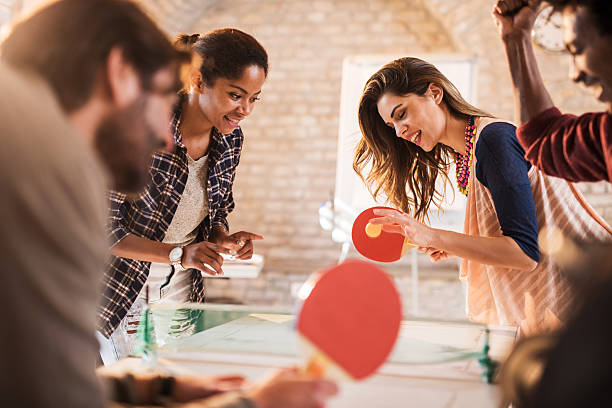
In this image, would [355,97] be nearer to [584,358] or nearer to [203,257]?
[203,257]

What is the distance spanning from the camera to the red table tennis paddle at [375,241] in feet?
5.87

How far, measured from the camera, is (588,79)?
107 cm

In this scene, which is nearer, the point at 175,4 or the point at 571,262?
the point at 571,262

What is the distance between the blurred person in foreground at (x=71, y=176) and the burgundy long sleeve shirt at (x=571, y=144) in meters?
0.77

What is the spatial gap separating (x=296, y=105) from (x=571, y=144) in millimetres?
4378

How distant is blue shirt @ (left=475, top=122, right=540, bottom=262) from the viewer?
1578mm

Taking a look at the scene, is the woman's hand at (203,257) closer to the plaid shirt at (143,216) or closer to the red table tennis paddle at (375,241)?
the plaid shirt at (143,216)

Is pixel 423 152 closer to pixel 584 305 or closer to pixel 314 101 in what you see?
pixel 584 305

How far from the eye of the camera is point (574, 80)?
1.12 m

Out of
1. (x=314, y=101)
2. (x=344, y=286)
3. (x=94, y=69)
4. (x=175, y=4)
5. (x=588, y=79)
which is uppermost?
(x=175, y=4)

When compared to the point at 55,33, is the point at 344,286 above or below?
below

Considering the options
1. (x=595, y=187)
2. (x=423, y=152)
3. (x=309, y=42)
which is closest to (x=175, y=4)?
(x=309, y=42)

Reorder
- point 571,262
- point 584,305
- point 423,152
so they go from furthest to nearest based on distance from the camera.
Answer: point 423,152, point 571,262, point 584,305

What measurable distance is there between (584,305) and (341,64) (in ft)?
16.4
